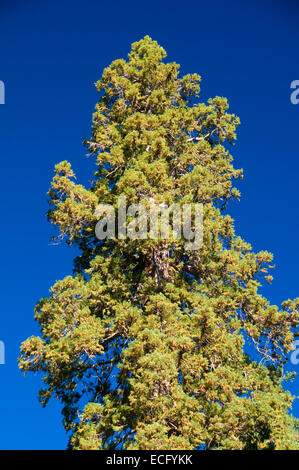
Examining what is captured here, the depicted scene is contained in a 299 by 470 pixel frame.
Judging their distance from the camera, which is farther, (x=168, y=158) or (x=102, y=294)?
(x=168, y=158)

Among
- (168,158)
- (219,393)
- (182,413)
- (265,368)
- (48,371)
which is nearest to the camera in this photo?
(182,413)

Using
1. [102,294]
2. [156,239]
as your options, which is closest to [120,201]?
[156,239]

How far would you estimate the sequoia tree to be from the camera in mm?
6746

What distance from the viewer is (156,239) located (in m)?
8.39

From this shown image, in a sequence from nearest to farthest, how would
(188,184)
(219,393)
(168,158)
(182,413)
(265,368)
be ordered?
(182,413), (219,393), (265,368), (188,184), (168,158)

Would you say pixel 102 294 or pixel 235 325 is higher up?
pixel 102 294

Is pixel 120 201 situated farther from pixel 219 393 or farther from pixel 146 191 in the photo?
pixel 219 393

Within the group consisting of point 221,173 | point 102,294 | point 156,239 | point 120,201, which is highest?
point 221,173

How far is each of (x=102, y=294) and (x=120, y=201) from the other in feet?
7.18

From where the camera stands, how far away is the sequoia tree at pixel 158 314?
675cm

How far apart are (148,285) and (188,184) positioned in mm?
2665

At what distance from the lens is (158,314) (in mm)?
8070

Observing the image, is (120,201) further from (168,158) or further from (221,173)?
(221,173)

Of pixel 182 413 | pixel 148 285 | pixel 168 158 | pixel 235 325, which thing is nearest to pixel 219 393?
pixel 182 413
